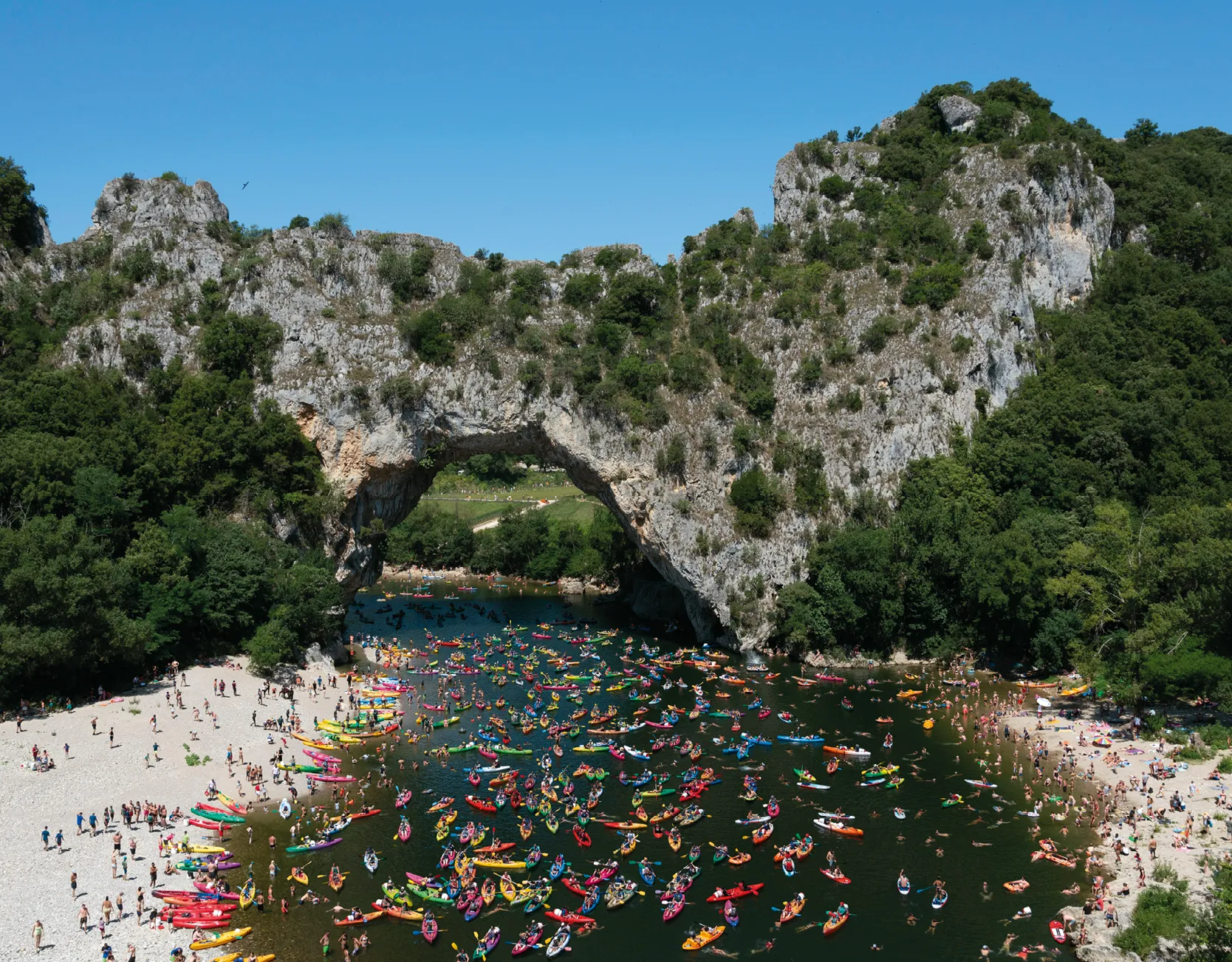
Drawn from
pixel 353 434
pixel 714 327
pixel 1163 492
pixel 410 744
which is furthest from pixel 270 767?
pixel 1163 492

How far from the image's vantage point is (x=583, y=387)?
75.8 m

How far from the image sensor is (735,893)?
37.8 meters

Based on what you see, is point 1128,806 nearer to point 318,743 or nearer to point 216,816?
point 318,743

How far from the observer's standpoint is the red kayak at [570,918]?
117 feet

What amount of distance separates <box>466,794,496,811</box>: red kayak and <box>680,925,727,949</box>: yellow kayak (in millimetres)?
13547

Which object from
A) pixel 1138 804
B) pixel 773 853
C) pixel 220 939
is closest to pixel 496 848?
pixel 220 939

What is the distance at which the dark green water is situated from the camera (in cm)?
3472

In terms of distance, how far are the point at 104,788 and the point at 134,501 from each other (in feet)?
74.7

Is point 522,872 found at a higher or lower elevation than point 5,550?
lower

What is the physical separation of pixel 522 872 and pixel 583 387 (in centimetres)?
4391

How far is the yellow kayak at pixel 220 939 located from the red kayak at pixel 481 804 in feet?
41.6

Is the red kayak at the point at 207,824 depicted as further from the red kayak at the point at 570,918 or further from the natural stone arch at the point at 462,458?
the natural stone arch at the point at 462,458

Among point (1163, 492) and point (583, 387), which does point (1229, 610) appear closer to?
point (1163, 492)

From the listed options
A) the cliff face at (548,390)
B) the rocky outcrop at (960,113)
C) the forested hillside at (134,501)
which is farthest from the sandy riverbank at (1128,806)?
the rocky outcrop at (960,113)
